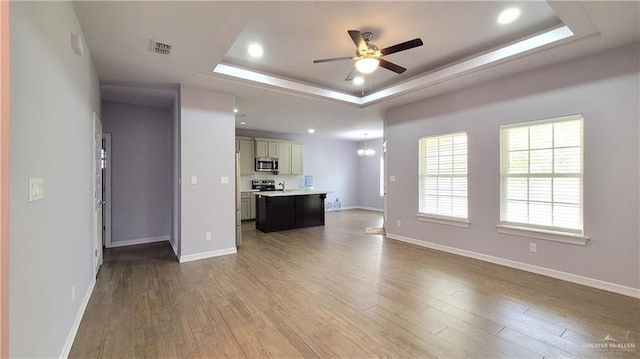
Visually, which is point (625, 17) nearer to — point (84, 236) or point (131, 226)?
point (84, 236)

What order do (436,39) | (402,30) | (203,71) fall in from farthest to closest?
(203,71) → (436,39) → (402,30)

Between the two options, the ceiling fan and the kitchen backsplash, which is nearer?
the ceiling fan

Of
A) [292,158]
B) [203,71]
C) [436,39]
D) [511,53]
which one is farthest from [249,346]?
[292,158]

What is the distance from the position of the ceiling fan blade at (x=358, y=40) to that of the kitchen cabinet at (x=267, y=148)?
18.7ft

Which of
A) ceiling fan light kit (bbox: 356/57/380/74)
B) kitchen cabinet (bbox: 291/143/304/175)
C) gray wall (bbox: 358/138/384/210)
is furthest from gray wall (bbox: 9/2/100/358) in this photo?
gray wall (bbox: 358/138/384/210)

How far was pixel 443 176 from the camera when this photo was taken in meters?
4.75

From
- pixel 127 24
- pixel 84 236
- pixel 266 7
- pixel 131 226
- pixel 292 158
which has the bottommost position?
pixel 131 226

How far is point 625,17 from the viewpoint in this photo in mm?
2449

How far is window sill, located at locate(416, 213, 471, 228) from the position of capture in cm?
437

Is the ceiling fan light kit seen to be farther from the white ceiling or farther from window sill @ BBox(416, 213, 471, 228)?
window sill @ BBox(416, 213, 471, 228)

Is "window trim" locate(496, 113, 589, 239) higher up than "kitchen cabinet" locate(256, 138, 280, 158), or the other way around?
"kitchen cabinet" locate(256, 138, 280, 158)

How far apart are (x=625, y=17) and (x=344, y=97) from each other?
3.54m

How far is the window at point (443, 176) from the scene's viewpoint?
4.48 metres

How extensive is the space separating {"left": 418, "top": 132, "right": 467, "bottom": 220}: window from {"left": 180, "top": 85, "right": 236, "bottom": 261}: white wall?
11.2ft
